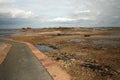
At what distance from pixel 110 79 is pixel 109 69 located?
2.36m

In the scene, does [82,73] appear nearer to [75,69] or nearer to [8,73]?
[75,69]

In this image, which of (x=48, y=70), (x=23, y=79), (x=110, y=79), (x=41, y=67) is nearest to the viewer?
(x=23, y=79)

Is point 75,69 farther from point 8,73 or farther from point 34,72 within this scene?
point 8,73

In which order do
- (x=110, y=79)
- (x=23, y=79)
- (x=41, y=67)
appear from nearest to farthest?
(x=23, y=79) → (x=110, y=79) → (x=41, y=67)

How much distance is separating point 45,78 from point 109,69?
17.8 ft

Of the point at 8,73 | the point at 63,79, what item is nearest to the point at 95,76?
the point at 63,79

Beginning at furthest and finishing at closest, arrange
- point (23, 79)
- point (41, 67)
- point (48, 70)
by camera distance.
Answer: point (41, 67) → point (48, 70) → point (23, 79)

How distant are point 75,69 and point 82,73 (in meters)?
1.01

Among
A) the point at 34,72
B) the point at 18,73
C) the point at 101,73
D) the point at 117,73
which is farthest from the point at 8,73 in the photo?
the point at 117,73

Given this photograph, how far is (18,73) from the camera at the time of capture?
9.59 metres

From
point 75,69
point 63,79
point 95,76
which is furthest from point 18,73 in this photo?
point 95,76

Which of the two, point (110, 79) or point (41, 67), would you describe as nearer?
point (110, 79)

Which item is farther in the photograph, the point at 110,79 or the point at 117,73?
the point at 117,73

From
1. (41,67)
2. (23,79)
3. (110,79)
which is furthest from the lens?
(41,67)
